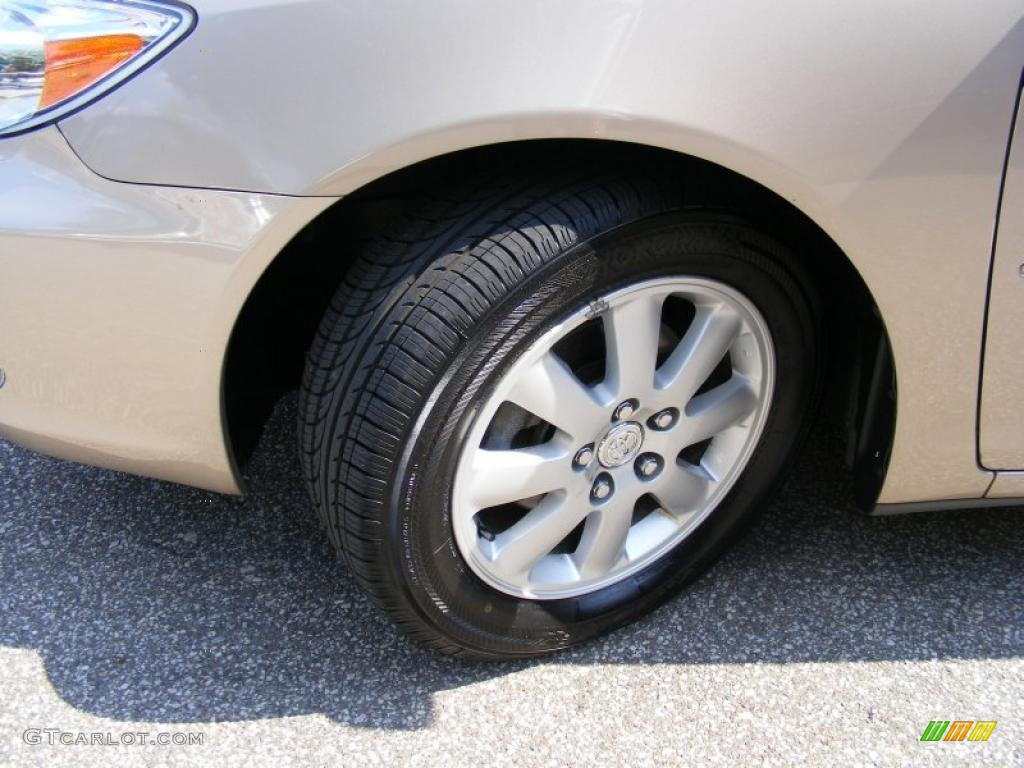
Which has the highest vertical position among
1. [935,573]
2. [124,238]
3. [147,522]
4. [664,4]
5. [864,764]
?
[664,4]

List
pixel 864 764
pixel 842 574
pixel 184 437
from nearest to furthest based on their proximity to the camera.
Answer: pixel 184 437 < pixel 864 764 < pixel 842 574

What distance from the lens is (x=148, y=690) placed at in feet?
5.84

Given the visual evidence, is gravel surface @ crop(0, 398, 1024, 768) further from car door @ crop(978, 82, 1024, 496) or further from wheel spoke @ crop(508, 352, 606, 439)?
wheel spoke @ crop(508, 352, 606, 439)

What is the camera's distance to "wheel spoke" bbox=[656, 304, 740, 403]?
5.54ft

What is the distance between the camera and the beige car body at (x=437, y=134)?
1326 mm

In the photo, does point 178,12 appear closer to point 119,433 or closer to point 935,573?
point 119,433

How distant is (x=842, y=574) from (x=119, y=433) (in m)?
1.42

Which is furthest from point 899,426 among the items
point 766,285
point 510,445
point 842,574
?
point 510,445

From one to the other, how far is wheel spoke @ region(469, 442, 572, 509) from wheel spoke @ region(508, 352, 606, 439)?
57mm

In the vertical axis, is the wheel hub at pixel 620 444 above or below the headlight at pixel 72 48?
below

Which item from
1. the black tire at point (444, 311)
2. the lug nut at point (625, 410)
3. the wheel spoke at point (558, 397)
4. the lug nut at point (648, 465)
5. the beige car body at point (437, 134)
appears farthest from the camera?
the lug nut at point (648, 465)

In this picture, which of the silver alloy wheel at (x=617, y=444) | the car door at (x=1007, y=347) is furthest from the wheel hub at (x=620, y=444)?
the car door at (x=1007, y=347)

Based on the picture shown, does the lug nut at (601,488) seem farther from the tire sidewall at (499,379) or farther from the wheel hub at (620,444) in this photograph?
the tire sidewall at (499,379)

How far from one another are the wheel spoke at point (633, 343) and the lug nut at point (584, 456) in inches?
4.2
